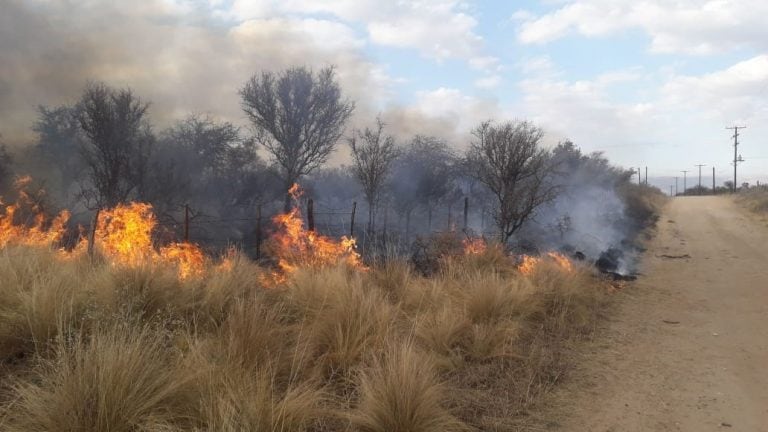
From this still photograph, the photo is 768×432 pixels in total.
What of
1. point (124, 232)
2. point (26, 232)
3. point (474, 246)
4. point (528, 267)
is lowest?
point (528, 267)

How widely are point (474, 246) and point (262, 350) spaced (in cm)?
749

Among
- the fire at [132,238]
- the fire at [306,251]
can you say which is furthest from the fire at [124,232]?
the fire at [306,251]

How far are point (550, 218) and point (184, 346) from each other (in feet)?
64.4

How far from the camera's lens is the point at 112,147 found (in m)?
20.5

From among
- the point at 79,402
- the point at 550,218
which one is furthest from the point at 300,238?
the point at 550,218

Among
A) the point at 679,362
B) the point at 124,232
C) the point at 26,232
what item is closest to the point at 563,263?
the point at 679,362

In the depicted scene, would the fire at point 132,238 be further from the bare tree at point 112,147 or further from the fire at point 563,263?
the bare tree at point 112,147

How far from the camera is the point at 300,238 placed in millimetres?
10352

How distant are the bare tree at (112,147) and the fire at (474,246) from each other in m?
14.2

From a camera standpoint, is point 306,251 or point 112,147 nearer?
point 306,251

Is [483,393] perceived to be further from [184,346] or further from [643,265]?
[643,265]

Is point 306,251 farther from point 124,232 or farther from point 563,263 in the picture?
point 563,263

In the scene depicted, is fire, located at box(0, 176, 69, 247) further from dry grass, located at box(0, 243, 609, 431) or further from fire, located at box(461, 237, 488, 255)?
fire, located at box(461, 237, 488, 255)

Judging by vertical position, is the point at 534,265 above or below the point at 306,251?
below
